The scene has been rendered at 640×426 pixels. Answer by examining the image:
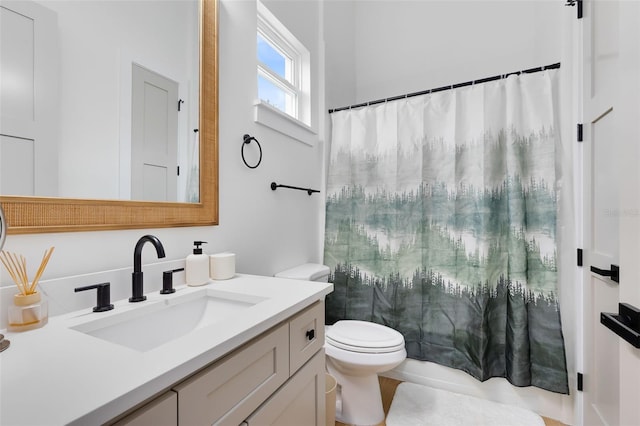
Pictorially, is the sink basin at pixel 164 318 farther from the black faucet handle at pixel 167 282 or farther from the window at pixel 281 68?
the window at pixel 281 68

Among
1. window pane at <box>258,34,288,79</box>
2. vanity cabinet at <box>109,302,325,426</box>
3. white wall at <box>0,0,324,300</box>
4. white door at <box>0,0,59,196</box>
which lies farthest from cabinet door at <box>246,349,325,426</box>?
window pane at <box>258,34,288,79</box>

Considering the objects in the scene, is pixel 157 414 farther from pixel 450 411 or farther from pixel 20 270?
pixel 450 411

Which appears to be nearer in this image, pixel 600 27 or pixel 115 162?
pixel 115 162

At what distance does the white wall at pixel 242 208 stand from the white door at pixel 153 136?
0.16 meters

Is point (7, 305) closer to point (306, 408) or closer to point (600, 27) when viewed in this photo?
point (306, 408)

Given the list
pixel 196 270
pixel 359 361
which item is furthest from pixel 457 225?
pixel 196 270

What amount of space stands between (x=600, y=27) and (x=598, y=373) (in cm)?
150

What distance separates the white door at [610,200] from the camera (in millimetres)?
703

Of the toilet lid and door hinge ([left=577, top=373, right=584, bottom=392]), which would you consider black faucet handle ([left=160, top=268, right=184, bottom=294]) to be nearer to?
the toilet lid

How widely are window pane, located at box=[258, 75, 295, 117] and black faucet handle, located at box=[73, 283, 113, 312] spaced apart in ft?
4.07

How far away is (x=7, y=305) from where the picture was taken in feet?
2.21

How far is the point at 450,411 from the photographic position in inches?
64.7

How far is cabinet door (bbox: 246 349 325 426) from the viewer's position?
732 millimetres

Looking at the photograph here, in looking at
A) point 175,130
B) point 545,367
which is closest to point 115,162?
point 175,130
